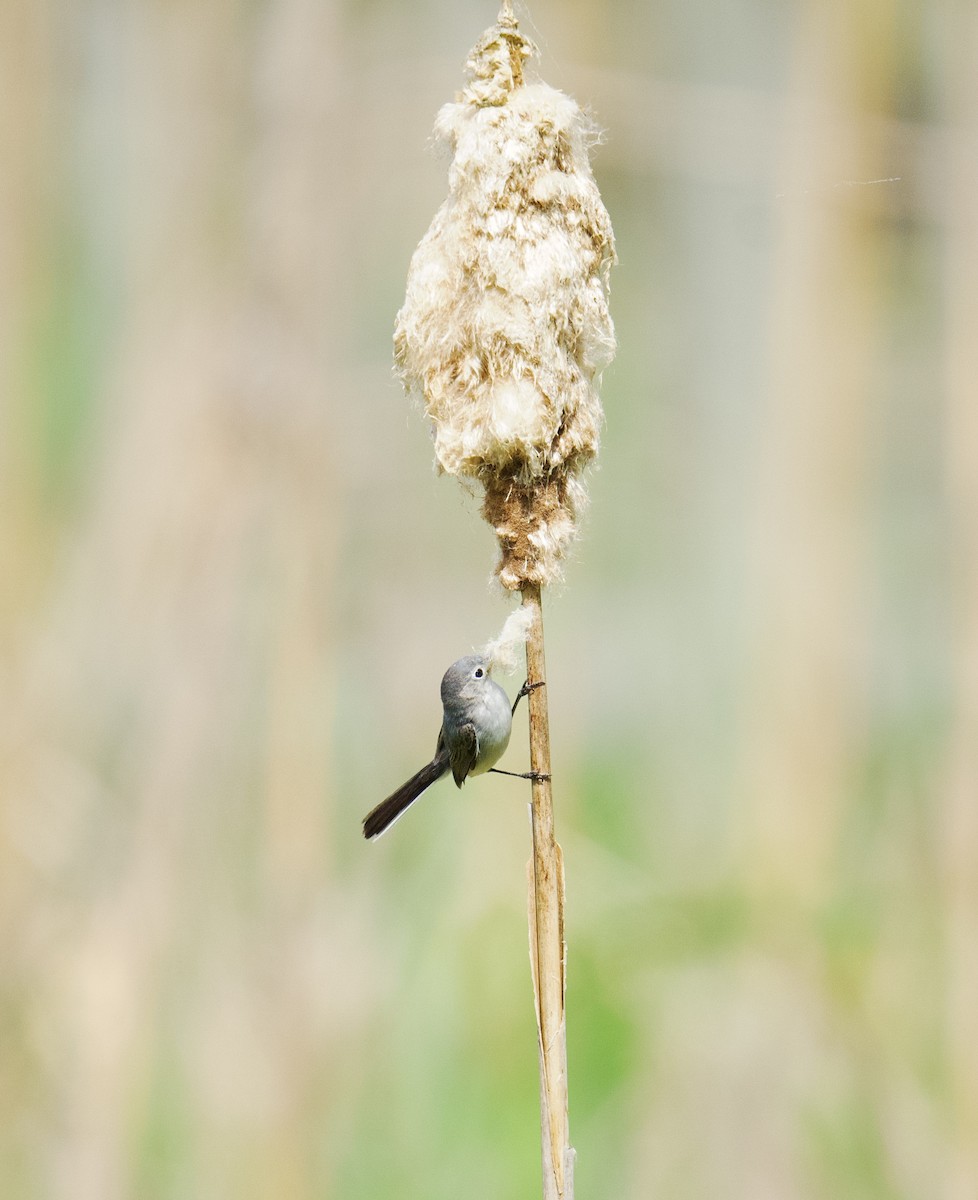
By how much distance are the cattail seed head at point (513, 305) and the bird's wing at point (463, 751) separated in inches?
18.6

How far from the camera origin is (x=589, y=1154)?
2.17 metres

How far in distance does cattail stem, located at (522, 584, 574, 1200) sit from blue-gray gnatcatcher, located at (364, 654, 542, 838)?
0.34 m

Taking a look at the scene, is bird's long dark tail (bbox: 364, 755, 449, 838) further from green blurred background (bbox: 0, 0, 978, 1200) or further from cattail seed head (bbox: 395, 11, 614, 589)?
cattail seed head (bbox: 395, 11, 614, 589)

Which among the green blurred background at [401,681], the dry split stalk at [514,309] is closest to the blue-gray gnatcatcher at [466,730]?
the dry split stalk at [514,309]

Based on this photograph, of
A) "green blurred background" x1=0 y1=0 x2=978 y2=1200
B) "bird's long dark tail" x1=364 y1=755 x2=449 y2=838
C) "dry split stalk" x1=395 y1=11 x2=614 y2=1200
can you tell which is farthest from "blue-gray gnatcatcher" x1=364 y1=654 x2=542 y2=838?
"green blurred background" x1=0 y1=0 x2=978 y2=1200

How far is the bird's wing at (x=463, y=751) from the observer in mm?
1604

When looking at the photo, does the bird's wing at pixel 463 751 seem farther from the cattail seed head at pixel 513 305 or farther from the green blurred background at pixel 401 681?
the green blurred background at pixel 401 681

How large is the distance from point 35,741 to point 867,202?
7.39ft

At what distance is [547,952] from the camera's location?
42.4 inches

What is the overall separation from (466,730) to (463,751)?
6cm

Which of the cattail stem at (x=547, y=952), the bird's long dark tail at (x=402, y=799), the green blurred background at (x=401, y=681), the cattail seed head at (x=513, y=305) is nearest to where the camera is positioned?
the cattail stem at (x=547, y=952)

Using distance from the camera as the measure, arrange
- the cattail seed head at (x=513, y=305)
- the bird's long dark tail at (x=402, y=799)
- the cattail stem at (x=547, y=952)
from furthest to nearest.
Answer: the bird's long dark tail at (x=402, y=799)
the cattail seed head at (x=513, y=305)
the cattail stem at (x=547, y=952)

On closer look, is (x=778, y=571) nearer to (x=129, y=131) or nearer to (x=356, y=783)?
(x=356, y=783)

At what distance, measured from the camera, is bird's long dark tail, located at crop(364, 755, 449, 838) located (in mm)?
1728
